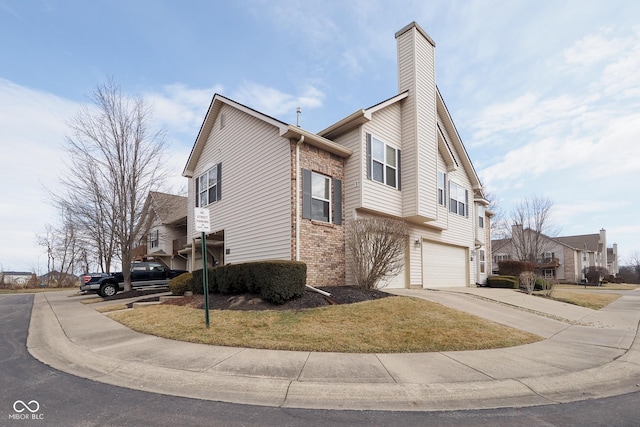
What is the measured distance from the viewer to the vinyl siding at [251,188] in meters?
12.3

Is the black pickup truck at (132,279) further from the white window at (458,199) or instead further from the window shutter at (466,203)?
the window shutter at (466,203)

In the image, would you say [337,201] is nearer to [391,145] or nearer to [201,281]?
[391,145]

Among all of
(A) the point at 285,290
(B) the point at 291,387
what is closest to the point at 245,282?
(A) the point at 285,290

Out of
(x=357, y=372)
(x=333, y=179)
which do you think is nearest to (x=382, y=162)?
(x=333, y=179)

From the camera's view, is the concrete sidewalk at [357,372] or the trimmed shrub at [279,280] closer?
A: the concrete sidewalk at [357,372]

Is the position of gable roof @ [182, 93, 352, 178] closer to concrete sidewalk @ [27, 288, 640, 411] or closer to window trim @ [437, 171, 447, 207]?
window trim @ [437, 171, 447, 207]

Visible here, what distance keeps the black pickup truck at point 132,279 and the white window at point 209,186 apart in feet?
16.7

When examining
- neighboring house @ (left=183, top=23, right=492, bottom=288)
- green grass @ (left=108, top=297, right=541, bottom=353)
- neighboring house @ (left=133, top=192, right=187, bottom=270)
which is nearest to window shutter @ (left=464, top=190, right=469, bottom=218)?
neighboring house @ (left=183, top=23, right=492, bottom=288)

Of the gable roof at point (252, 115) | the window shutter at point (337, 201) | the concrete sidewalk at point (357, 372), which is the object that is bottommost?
the concrete sidewalk at point (357, 372)

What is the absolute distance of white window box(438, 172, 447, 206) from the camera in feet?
58.6

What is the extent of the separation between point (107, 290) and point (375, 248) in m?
14.5

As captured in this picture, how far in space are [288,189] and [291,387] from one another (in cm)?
784

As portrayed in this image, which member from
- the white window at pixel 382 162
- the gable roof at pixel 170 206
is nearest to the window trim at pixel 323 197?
A: the white window at pixel 382 162

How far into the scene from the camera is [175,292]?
14.2 m
